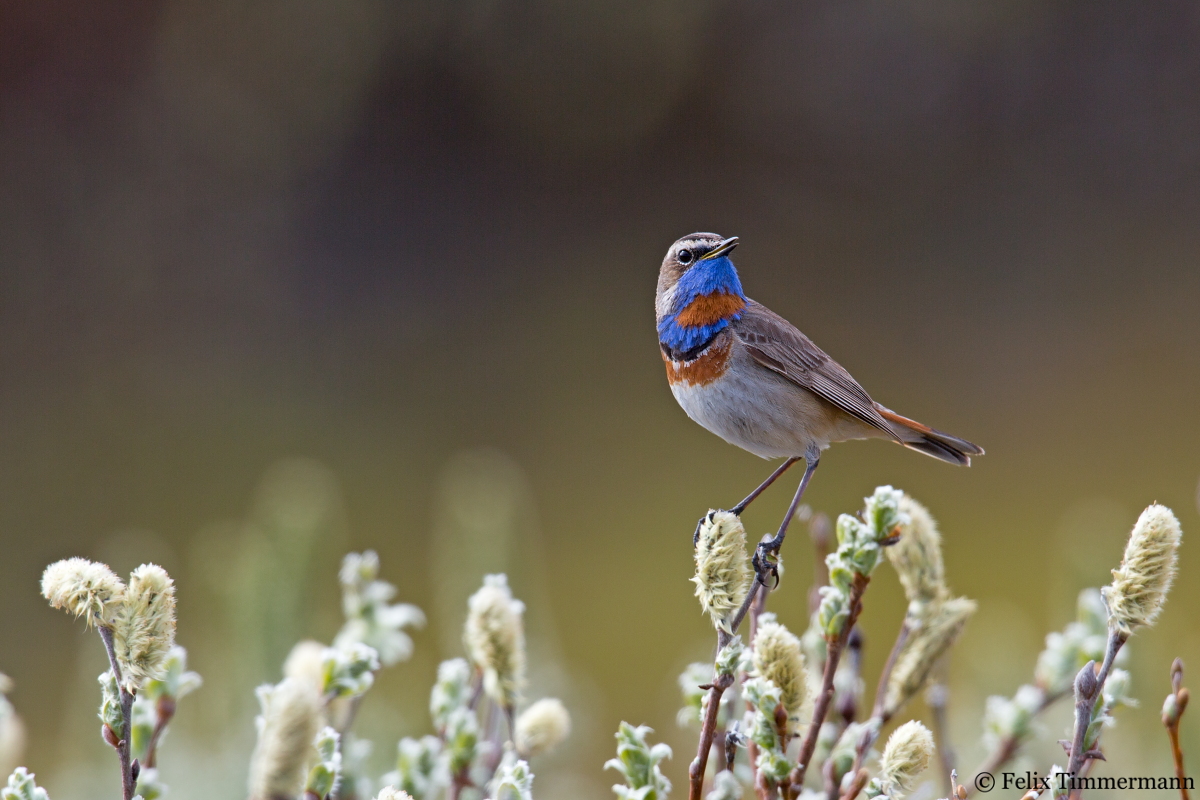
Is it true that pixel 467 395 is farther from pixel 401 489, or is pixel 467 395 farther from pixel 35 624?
pixel 35 624

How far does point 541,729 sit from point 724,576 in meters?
0.30

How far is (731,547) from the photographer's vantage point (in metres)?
0.94

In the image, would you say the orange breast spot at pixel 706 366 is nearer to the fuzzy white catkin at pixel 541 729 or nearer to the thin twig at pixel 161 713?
the fuzzy white catkin at pixel 541 729

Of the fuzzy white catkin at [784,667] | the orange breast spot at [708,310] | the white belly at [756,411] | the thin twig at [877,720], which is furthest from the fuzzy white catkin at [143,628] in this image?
the orange breast spot at [708,310]

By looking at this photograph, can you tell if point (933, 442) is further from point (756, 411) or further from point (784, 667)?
point (784, 667)

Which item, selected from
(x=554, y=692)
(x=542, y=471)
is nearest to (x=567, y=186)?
(x=542, y=471)

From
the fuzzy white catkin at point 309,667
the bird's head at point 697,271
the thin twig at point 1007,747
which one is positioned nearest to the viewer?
the fuzzy white catkin at point 309,667

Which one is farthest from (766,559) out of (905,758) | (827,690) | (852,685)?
(905,758)

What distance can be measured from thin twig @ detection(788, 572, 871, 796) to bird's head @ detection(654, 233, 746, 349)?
2.45 ft

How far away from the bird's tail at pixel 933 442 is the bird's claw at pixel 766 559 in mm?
484

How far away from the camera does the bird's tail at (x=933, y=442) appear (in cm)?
169

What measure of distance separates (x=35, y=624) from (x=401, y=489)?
156cm

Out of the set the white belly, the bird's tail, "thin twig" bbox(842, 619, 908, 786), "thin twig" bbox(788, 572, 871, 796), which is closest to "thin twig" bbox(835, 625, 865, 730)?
"thin twig" bbox(842, 619, 908, 786)

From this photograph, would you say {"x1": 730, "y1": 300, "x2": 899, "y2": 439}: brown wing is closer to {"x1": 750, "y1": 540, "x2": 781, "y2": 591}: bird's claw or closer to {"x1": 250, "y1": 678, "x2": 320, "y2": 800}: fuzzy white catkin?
{"x1": 750, "y1": 540, "x2": 781, "y2": 591}: bird's claw
